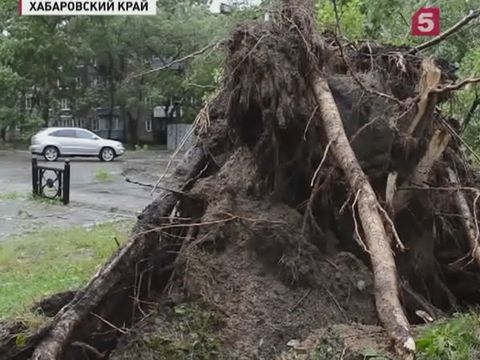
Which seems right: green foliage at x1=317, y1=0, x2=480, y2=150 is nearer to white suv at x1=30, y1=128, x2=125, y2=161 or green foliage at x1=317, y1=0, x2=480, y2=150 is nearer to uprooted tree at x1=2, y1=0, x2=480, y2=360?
uprooted tree at x1=2, y1=0, x2=480, y2=360

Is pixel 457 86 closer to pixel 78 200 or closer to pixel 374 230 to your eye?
pixel 374 230

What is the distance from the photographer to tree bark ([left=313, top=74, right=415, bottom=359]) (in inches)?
133

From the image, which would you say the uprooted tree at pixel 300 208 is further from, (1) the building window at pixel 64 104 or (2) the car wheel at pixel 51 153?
(1) the building window at pixel 64 104

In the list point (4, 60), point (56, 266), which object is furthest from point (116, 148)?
point (56, 266)

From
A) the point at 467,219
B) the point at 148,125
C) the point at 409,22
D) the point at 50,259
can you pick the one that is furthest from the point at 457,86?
the point at 148,125

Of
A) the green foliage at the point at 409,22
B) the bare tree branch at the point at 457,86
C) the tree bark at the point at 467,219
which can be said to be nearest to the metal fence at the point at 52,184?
the green foliage at the point at 409,22

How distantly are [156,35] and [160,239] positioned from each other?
3196 cm

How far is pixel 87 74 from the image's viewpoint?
37844 mm

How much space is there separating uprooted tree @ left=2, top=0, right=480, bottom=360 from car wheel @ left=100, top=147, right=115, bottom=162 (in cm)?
2274

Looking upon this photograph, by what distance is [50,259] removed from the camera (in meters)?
8.68

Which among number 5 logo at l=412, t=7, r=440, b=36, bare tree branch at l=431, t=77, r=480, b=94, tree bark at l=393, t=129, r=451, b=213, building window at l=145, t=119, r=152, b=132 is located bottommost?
building window at l=145, t=119, r=152, b=132

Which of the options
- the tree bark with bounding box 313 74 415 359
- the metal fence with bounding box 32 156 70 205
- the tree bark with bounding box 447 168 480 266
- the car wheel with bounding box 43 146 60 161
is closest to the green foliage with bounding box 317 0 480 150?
the tree bark with bounding box 447 168 480 266

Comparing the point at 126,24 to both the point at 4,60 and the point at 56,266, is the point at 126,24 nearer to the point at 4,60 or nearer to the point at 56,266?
the point at 4,60

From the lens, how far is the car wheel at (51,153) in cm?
2650
